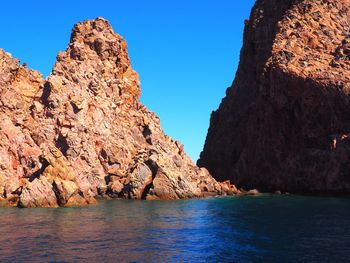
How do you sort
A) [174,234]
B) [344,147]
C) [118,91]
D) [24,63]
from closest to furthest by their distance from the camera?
[174,234] < [344,147] < [24,63] < [118,91]

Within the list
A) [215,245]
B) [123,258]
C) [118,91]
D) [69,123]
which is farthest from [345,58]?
[123,258]

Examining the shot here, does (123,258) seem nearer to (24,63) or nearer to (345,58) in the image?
(24,63)

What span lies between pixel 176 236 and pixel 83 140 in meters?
64.5

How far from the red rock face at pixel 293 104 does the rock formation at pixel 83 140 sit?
19181 millimetres

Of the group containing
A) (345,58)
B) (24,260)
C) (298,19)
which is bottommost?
A: (24,260)

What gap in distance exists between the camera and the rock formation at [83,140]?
80438 millimetres

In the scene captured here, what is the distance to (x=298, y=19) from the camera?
128125 millimetres

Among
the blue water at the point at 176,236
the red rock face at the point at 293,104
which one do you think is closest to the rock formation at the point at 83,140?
the blue water at the point at 176,236

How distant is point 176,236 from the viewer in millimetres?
41750

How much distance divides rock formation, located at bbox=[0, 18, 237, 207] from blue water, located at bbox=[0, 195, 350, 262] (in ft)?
56.7

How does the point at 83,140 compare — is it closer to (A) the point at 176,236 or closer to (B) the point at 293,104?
(B) the point at 293,104

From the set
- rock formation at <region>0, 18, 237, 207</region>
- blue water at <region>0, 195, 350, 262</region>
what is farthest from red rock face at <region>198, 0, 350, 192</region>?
blue water at <region>0, 195, 350, 262</region>

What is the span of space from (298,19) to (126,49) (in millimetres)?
53860

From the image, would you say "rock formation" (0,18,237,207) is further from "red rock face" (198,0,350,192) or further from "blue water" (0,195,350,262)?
"red rock face" (198,0,350,192)
